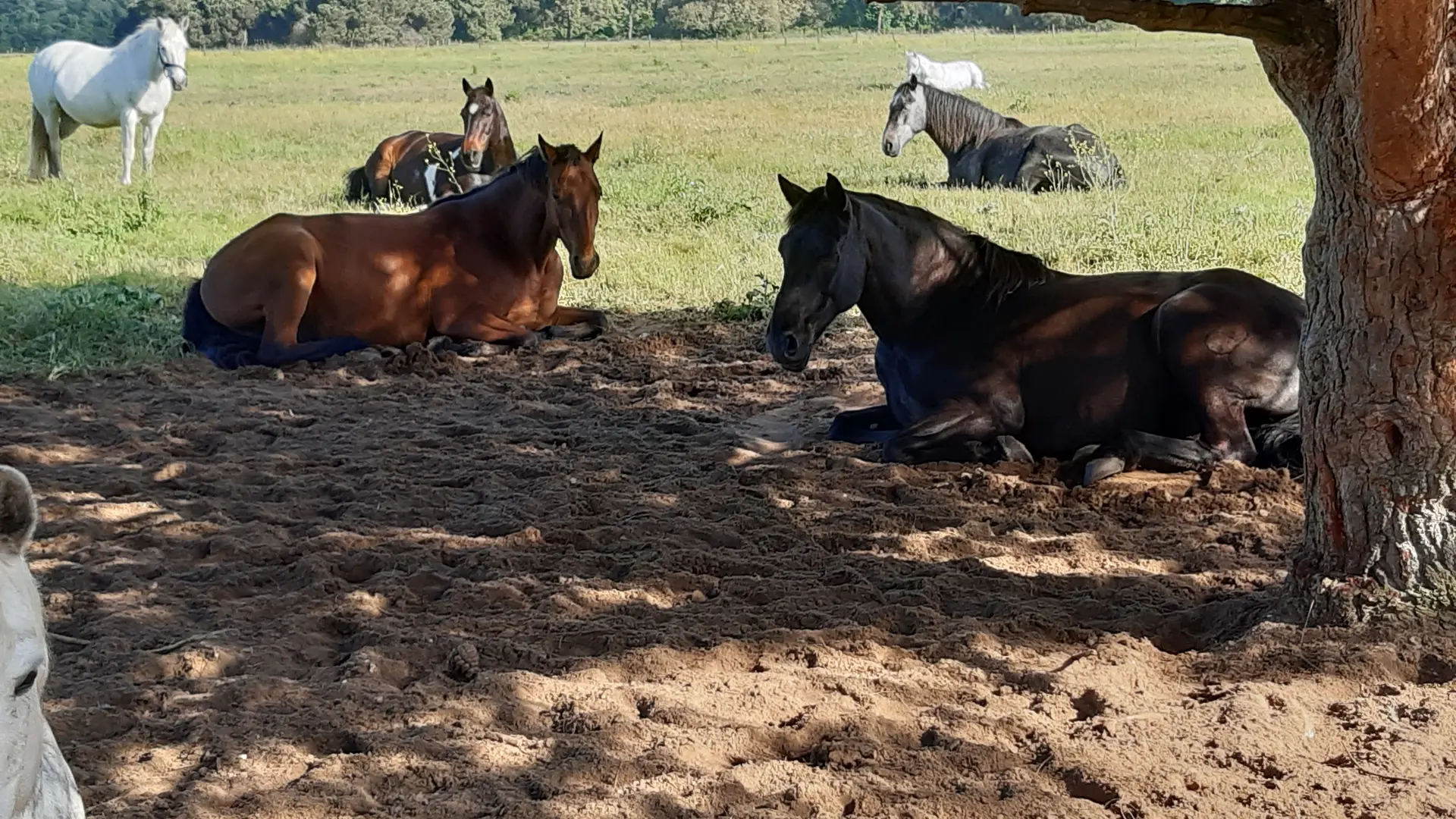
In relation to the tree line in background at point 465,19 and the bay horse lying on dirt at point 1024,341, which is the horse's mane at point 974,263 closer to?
the bay horse lying on dirt at point 1024,341

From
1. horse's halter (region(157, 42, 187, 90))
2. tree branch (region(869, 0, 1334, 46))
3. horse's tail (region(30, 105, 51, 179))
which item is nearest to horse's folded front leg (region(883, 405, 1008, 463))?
tree branch (region(869, 0, 1334, 46))

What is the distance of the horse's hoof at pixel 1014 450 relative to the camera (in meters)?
5.86

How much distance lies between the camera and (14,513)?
2.21 m

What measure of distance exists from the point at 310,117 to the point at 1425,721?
2553 cm

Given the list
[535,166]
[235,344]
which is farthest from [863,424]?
[235,344]

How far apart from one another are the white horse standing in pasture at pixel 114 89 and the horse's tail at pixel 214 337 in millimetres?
10129

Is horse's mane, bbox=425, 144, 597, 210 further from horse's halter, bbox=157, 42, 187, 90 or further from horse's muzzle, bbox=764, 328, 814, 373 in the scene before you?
horse's halter, bbox=157, 42, 187, 90

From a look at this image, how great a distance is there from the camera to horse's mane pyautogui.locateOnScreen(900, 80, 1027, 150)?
1650 cm

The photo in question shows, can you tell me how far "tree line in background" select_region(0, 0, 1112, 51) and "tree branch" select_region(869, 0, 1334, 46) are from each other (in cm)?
5960

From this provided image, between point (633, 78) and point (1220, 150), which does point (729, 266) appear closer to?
point (1220, 150)

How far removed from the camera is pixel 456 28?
68.2 meters

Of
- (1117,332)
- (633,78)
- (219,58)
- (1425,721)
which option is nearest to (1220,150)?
(1117,332)

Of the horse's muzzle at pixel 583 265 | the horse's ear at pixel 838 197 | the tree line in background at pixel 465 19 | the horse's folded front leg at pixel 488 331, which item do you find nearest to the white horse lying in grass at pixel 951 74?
the horse's muzzle at pixel 583 265

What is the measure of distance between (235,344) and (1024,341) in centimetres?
468
